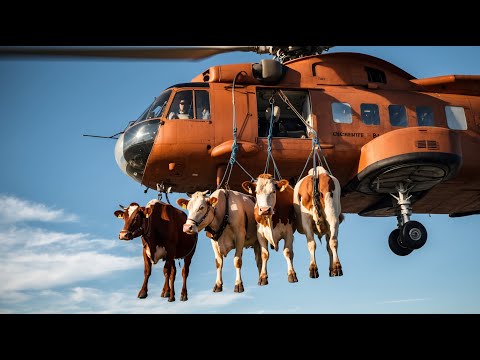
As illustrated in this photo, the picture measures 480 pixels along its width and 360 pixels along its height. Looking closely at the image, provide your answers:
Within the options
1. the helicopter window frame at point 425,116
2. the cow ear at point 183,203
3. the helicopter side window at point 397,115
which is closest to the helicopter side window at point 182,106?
the cow ear at point 183,203

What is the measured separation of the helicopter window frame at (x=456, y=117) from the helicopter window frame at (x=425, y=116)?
0.57m

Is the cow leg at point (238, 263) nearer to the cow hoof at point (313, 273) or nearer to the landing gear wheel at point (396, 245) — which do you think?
the cow hoof at point (313, 273)

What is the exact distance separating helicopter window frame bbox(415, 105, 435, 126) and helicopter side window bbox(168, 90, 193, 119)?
6.68 meters

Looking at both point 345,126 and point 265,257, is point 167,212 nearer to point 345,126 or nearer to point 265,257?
point 265,257

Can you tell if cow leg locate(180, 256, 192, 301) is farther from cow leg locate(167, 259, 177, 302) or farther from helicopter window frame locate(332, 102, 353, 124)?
helicopter window frame locate(332, 102, 353, 124)

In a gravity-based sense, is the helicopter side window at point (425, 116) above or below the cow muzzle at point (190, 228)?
above

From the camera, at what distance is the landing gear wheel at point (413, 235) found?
17.5 m

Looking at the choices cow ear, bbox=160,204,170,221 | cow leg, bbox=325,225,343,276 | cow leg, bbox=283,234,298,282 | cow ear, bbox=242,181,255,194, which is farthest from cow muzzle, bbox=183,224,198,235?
cow leg, bbox=325,225,343,276

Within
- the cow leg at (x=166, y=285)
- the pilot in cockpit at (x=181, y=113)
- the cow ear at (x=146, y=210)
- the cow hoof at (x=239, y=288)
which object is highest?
the pilot in cockpit at (x=181, y=113)

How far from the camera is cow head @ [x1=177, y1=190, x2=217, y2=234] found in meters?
14.1

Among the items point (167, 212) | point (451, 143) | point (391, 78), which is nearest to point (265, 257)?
point (167, 212)

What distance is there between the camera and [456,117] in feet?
62.3
